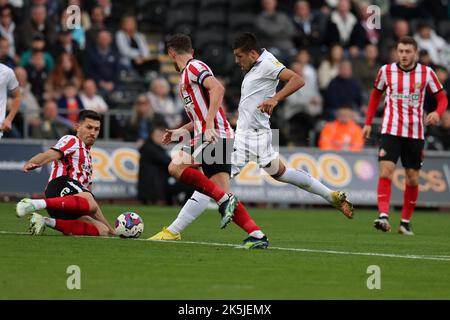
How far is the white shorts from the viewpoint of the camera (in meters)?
12.6

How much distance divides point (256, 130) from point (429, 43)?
14.3 metres

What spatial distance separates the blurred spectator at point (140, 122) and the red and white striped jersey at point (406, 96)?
24.9 feet

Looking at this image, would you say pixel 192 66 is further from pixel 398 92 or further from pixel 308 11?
pixel 308 11

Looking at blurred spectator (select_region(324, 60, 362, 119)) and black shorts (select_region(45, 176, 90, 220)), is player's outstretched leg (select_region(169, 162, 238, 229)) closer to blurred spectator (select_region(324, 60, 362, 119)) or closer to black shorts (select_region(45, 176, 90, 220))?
black shorts (select_region(45, 176, 90, 220))

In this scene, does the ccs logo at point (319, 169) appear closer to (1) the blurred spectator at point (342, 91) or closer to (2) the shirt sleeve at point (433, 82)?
(1) the blurred spectator at point (342, 91)

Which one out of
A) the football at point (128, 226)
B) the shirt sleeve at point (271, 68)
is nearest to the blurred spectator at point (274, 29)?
the football at point (128, 226)

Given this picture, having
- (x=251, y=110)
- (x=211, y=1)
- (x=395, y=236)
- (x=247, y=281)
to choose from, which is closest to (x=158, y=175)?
(x=211, y=1)

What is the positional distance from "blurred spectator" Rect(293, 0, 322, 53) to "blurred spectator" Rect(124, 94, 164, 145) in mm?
4790

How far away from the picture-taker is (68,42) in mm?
23141

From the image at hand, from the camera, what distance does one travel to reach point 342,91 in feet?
78.1

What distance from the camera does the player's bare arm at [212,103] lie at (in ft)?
37.7

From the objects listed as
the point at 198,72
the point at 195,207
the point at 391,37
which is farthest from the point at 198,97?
the point at 391,37

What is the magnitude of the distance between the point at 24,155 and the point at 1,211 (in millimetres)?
3592

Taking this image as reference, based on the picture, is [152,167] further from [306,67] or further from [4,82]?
[4,82]
